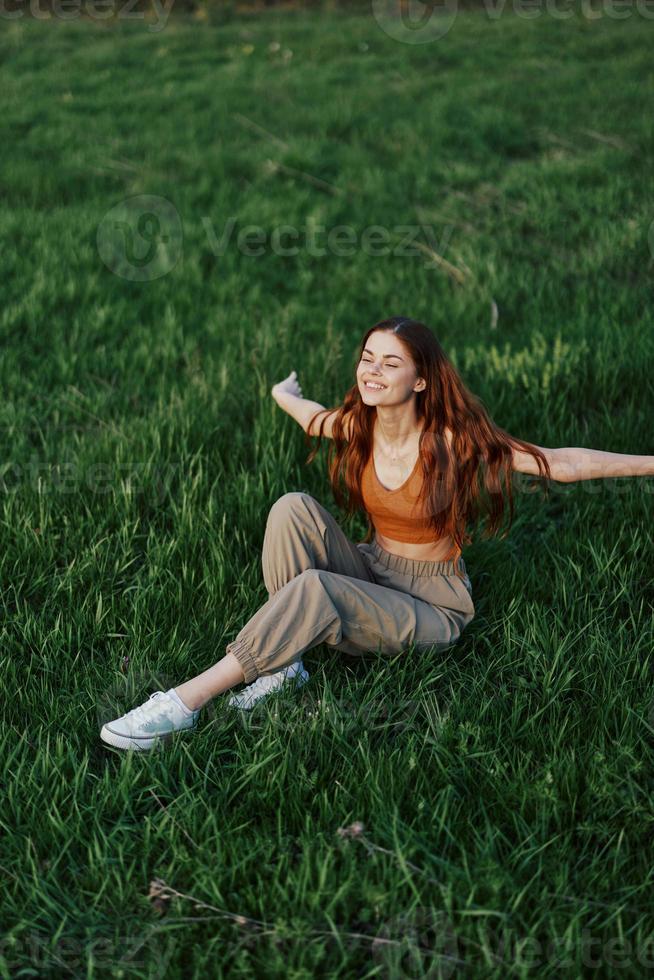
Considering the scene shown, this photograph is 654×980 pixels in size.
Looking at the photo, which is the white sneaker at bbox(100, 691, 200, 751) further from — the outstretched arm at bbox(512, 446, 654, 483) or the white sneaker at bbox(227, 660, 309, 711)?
the outstretched arm at bbox(512, 446, 654, 483)

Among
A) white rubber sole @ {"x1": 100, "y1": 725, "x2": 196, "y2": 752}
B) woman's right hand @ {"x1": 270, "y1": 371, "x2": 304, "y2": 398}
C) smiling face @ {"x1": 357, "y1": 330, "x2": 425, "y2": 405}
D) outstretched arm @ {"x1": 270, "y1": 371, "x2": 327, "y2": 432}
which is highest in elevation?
smiling face @ {"x1": 357, "y1": 330, "x2": 425, "y2": 405}

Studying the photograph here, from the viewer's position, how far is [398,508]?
237cm

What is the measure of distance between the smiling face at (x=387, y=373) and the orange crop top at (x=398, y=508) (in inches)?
8.0

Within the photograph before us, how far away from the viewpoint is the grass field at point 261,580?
5.57ft

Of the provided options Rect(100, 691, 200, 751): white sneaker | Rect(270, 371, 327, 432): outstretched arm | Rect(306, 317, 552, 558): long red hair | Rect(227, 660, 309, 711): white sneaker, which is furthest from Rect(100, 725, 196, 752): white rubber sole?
Rect(270, 371, 327, 432): outstretched arm

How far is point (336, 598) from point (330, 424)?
25.1 inches

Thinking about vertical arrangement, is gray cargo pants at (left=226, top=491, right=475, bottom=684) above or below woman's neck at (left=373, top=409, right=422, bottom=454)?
below

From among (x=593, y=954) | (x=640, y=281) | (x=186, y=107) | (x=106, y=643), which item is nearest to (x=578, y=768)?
(x=593, y=954)

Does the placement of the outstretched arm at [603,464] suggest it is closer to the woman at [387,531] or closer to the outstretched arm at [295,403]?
the woman at [387,531]

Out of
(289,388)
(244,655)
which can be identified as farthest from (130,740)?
(289,388)

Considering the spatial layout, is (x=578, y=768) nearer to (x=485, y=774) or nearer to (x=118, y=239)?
(x=485, y=774)

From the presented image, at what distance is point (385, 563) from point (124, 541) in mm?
892

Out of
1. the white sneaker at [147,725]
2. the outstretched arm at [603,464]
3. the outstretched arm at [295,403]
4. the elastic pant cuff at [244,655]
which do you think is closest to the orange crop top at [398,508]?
the outstretched arm at [295,403]

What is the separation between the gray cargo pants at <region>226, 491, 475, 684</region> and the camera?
7.00 ft
